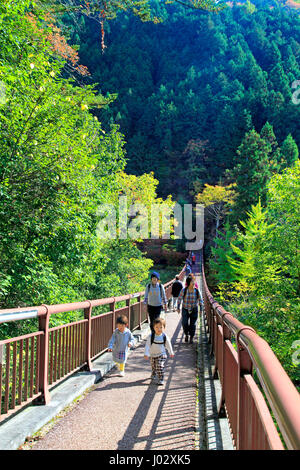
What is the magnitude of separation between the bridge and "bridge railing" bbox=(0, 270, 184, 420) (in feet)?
0.04

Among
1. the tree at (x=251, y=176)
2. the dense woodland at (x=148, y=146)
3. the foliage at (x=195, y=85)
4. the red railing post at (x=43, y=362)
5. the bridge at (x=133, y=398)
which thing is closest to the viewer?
the bridge at (x=133, y=398)

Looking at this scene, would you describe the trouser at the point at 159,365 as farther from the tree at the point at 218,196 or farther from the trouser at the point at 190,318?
the tree at the point at 218,196

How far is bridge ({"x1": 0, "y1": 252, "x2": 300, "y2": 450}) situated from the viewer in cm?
174

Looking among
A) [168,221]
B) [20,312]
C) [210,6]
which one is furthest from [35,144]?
[168,221]

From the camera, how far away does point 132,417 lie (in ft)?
13.3

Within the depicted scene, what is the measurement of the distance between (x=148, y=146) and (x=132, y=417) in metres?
77.7

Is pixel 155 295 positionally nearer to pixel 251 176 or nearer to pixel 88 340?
pixel 88 340

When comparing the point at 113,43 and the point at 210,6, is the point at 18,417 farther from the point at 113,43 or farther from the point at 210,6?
the point at 113,43

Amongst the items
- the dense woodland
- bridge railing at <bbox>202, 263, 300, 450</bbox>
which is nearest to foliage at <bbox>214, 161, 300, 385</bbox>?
the dense woodland

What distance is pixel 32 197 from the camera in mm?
7426

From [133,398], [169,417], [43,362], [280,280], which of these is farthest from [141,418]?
[280,280]

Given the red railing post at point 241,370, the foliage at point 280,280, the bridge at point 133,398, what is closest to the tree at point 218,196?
the foliage at point 280,280

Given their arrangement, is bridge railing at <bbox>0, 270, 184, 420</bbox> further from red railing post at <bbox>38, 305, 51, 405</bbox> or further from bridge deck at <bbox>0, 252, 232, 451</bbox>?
bridge deck at <bbox>0, 252, 232, 451</bbox>

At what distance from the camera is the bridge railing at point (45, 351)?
3287mm
